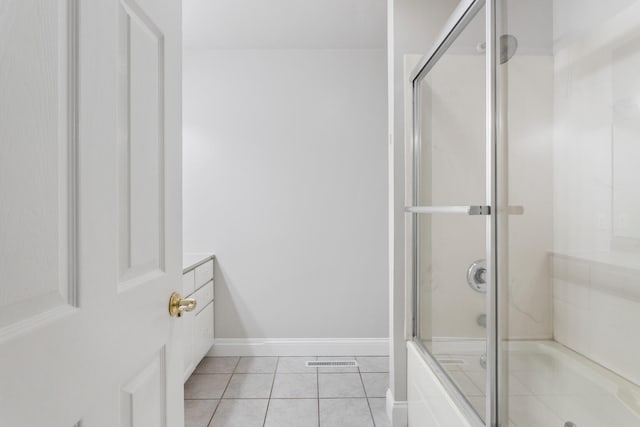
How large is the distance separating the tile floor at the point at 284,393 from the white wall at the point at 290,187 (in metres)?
0.31

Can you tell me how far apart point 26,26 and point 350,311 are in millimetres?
2834

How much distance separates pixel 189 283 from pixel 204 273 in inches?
14.0

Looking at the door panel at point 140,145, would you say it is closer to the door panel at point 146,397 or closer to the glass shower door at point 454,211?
the door panel at point 146,397

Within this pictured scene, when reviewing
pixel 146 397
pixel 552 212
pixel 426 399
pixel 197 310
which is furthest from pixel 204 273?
pixel 552 212

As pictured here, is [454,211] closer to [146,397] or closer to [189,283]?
[146,397]

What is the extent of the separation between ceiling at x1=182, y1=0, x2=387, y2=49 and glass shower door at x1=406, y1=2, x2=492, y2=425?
97cm

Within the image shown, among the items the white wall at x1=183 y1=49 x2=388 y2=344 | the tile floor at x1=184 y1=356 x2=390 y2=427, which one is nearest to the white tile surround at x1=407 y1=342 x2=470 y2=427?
the tile floor at x1=184 y1=356 x2=390 y2=427

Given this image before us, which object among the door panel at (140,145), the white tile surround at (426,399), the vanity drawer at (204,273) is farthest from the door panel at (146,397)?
the vanity drawer at (204,273)

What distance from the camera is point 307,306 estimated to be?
9.86 feet

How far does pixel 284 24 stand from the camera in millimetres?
2633

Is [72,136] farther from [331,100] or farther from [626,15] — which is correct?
[331,100]

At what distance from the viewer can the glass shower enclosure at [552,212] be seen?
2.93ft

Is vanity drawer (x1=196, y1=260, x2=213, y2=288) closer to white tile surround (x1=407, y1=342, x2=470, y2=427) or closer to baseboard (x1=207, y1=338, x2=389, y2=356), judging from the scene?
baseboard (x1=207, y1=338, x2=389, y2=356)

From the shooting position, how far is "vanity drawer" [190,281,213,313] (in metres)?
2.53
